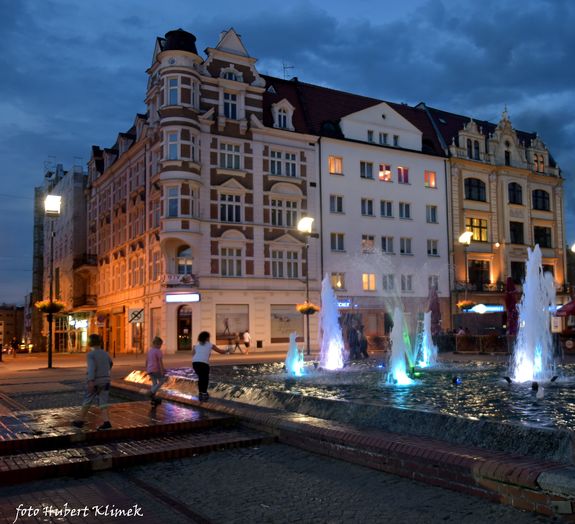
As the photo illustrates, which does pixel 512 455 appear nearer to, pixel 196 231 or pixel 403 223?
pixel 196 231

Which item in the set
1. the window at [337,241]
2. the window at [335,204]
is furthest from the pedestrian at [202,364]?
the window at [335,204]

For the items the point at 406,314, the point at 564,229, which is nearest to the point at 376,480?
the point at 406,314

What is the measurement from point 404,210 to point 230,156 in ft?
50.0

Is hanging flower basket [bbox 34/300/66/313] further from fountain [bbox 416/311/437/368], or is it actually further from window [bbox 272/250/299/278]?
fountain [bbox 416/311/437/368]

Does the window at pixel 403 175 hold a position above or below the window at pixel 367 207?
above

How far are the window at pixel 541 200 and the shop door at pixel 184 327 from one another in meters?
33.7

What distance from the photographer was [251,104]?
45.3 meters

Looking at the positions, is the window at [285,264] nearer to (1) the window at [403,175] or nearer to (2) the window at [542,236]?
(1) the window at [403,175]

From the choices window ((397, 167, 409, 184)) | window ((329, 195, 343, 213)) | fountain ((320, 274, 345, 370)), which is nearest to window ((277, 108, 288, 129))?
window ((329, 195, 343, 213))

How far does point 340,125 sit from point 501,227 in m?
17.0

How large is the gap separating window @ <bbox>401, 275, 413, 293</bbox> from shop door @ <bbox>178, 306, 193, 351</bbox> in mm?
17399

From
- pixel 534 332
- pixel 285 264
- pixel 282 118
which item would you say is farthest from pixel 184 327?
pixel 534 332

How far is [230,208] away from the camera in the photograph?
43812 millimetres

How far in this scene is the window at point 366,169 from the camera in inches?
1948
